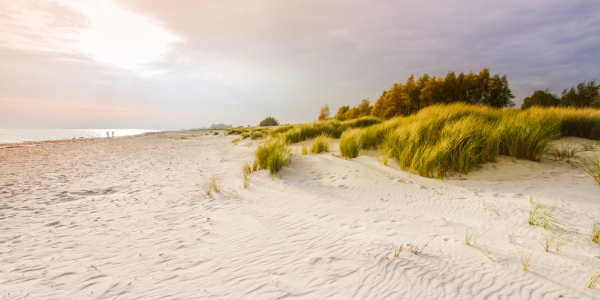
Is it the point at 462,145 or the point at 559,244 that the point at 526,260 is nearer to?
the point at 559,244

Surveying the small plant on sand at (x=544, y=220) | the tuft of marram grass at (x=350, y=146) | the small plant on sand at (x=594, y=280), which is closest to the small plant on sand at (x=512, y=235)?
the small plant on sand at (x=544, y=220)

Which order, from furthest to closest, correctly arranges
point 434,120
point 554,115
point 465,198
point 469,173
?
point 554,115 → point 434,120 → point 469,173 → point 465,198

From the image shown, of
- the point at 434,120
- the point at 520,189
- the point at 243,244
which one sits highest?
the point at 434,120

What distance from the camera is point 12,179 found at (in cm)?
592

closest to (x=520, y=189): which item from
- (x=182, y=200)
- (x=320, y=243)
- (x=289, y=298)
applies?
(x=320, y=243)

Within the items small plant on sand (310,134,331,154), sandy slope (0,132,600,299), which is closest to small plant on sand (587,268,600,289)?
sandy slope (0,132,600,299)

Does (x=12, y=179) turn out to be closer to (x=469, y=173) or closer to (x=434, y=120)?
(x=469, y=173)

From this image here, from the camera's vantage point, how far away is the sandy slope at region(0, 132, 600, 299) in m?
1.85

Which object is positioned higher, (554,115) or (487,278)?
(554,115)

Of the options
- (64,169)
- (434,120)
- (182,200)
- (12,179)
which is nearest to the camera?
(182,200)

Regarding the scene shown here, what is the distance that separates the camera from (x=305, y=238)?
2.70 m

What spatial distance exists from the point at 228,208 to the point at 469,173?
190 inches

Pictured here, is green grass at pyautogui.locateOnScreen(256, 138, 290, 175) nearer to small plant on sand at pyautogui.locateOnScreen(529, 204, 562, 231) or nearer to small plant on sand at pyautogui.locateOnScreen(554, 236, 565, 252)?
small plant on sand at pyautogui.locateOnScreen(529, 204, 562, 231)

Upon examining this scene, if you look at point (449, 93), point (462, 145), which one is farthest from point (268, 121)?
point (462, 145)
